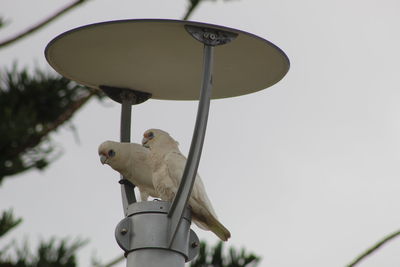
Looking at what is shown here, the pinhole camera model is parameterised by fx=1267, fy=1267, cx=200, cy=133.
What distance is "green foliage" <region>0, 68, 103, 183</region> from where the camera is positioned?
212 inches

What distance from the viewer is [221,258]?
6.41 meters

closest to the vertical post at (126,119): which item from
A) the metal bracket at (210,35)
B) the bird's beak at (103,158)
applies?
the bird's beak at (103,158)

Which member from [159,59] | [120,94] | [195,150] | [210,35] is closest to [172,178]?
[120,94]

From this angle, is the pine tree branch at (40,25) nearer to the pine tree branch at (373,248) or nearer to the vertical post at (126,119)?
the vertical post at (126,119)

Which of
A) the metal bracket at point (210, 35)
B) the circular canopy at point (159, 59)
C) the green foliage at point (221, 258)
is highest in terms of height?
the metal bracket at point (210, 35)

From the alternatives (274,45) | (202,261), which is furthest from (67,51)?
(202,261)

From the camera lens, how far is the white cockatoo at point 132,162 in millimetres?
6145

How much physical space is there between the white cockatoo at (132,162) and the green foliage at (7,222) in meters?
0.86

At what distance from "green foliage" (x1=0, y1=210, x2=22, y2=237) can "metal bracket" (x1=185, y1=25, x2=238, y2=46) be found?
1092mm

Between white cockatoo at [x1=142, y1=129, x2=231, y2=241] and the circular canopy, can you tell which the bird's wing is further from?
the circular canopy

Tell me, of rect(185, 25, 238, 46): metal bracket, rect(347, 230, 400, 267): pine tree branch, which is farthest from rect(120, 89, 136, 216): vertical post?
rect(347, 230, 400, 267): pine tree branch

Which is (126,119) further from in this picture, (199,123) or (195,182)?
(199,123)

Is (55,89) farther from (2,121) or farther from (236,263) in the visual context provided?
(236,263)

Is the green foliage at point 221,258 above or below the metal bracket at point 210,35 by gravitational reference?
below
